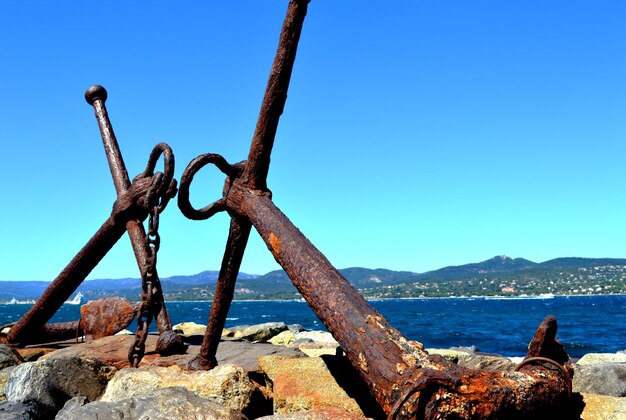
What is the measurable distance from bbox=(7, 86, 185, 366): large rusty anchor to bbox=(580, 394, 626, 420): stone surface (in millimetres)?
2755

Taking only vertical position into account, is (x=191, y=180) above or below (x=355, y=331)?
above

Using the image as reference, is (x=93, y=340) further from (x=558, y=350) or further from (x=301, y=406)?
(x=558, y=350)

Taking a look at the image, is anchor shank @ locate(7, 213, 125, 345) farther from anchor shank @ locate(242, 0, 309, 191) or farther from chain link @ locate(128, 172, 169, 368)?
anchor shank @ locate(242, 0, 309, 191)

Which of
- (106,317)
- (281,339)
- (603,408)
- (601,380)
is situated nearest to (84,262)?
(106,317)

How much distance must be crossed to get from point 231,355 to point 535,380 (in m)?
2.83

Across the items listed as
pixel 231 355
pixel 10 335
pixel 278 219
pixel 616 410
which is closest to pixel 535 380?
pixel 616 410

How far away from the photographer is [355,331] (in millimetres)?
3006

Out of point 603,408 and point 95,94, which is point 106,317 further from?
point 603,408

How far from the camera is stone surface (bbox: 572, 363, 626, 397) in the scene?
18.9ft

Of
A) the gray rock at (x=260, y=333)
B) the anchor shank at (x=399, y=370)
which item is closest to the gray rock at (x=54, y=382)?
the anchor shank at (x=399, y=370)

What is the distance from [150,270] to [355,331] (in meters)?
1.60

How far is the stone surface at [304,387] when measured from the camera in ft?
12.5

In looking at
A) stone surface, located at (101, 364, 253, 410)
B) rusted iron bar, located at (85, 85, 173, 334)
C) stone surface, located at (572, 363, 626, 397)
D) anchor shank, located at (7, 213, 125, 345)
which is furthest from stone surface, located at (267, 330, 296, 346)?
stone surface, located at (101, 364, 253, 410)

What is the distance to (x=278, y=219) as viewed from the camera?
12.8 feet
